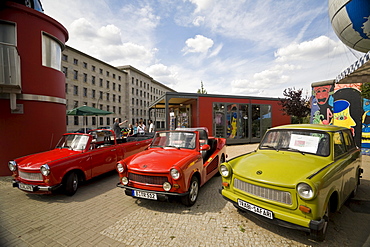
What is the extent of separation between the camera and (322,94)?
428 inches

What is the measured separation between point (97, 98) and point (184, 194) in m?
44.3

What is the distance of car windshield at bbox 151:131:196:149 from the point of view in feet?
15.9

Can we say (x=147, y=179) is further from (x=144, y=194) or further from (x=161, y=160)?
(x=161, y=160)

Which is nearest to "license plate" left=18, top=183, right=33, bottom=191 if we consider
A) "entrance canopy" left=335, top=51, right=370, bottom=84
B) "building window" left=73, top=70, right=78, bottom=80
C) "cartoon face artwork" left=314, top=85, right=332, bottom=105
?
"entrance canopy" left=335, top=51, right=370, bottom=84

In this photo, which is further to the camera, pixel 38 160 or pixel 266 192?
pixel 38 160

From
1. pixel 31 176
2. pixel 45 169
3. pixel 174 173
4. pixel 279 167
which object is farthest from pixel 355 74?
pixel 31 176

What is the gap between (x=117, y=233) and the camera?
3.11m

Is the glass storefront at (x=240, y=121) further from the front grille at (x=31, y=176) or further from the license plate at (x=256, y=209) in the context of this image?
the front grille at (x=31, y=176)

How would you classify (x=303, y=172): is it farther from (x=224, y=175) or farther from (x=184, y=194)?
(x=184, y=194)

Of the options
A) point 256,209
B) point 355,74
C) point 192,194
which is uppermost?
point 355,74

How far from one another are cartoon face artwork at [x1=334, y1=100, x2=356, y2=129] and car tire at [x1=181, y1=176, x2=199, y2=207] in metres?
10.4

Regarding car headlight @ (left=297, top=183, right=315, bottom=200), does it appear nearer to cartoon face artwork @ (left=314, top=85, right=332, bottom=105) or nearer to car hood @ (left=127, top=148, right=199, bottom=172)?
car hood @ (left=127, top=148, right=199, bottom=172)

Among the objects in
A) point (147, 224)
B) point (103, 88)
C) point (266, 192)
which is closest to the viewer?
point (266, 192)

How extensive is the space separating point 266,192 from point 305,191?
0.54 m
